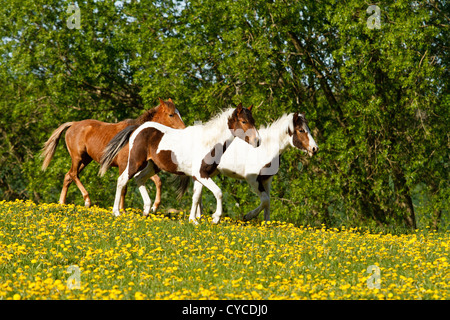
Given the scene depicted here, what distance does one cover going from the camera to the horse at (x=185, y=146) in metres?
11.8

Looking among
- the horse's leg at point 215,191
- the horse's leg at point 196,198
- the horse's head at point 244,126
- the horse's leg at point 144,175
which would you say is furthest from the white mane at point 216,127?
the horse's leg at point 144,175

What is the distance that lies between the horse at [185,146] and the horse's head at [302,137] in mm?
1567

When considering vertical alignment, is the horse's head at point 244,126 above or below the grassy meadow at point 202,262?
above

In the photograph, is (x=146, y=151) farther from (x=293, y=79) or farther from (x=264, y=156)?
(x=293, y=79)

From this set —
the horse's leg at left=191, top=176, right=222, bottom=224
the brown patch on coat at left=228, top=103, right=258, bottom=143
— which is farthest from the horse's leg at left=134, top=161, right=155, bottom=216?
the brown patch on coat at left=228, top=103, right=258, bottom=143

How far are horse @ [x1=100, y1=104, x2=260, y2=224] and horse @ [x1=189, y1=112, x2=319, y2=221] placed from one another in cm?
60

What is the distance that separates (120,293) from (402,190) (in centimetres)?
1292

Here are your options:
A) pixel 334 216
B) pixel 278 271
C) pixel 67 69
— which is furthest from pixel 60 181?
pixel 278 271

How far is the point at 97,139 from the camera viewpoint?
50.0 feet

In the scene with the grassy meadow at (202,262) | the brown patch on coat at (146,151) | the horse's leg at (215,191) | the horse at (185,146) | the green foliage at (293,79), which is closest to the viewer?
the grassy meadow at (202,262)

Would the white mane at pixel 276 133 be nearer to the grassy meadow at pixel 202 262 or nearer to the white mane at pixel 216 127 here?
the white mane at pixel 216 127

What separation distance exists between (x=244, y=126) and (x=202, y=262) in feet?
12.5

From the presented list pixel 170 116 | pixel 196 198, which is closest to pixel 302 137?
pixel 196 198
